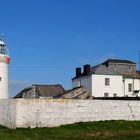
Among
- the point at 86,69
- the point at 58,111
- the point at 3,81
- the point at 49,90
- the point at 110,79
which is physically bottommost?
the point at 58,111

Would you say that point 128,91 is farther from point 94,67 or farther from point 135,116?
point 135,116

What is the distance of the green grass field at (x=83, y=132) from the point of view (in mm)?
28531

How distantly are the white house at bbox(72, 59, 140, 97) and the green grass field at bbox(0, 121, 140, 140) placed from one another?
3265 cm

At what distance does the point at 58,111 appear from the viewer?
3419 centimetres

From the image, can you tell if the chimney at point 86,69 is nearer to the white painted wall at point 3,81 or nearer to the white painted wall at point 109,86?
the white painted wall at point 109,86

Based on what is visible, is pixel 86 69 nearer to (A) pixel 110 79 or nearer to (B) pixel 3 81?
(A) pixel 110 79

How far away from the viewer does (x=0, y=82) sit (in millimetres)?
42188

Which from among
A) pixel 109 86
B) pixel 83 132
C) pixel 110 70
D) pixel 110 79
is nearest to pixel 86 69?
pixel 110 70

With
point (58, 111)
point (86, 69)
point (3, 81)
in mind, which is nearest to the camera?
point (58, 111)

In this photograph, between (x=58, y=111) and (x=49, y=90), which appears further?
(x=49, y=90)

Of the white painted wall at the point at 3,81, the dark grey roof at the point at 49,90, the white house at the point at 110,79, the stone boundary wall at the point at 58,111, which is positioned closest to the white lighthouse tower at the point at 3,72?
the white painted wall at the point at 3,81

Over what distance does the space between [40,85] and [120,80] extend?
504 inches

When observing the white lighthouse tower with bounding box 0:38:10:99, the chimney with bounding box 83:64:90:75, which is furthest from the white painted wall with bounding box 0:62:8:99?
the chimney with bounding box 83:64:90:75

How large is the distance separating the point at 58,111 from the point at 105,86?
3458cm
